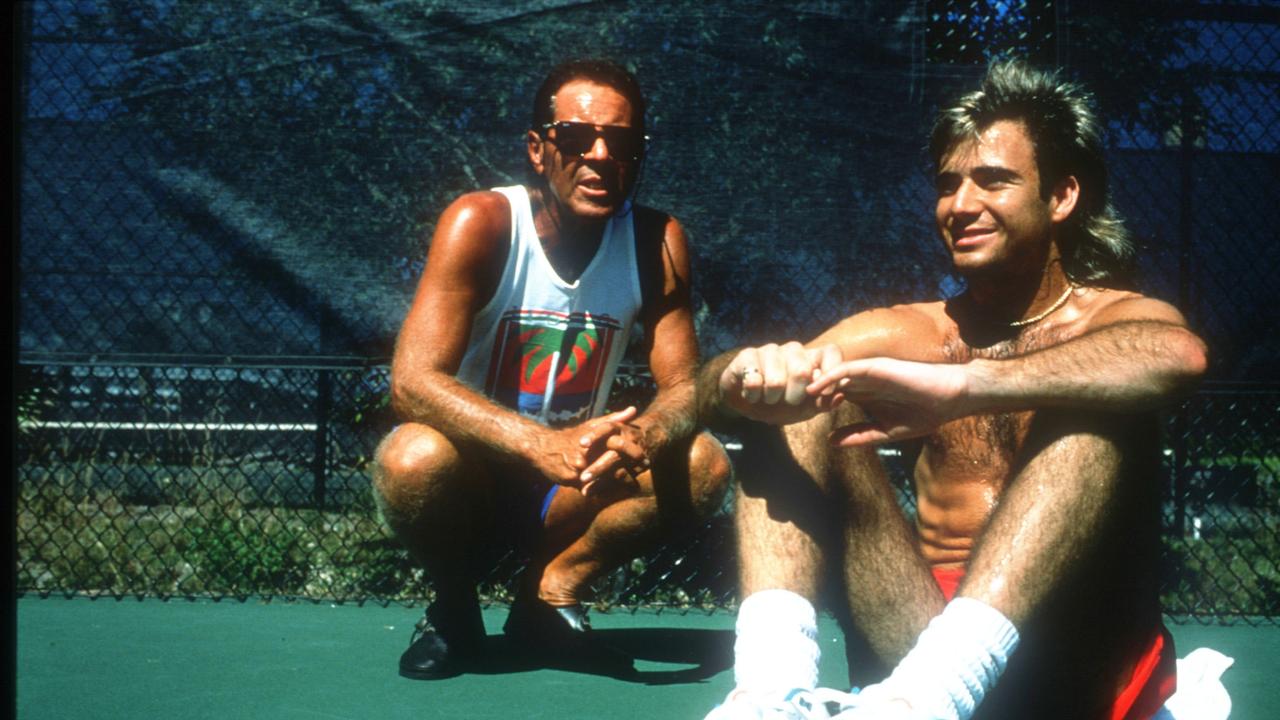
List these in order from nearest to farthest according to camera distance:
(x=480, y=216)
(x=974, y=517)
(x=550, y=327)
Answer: (x=974, y=517) → (x=480, y=216) → (x=550, y=327)

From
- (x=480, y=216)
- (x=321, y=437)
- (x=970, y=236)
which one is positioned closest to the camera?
(x=970, y=236)

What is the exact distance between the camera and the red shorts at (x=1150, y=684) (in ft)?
5.28

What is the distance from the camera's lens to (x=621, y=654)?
247 centimetres

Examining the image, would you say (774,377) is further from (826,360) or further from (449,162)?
(449,162)

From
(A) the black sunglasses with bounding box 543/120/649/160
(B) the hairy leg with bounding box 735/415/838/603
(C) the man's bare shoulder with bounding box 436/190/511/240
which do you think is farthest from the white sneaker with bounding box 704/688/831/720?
(A) the black sunglasses with bounding box 543/120/649/160

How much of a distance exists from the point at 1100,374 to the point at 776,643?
23.6 inches

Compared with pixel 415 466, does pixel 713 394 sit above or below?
above

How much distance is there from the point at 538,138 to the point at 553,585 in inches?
41.2

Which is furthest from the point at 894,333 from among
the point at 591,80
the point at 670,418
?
the point at 591,80

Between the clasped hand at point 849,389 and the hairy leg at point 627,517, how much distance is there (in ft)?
2.35

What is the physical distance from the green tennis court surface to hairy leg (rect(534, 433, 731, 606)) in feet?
0.75

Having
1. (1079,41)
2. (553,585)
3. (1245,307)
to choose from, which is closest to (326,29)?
(553,585)

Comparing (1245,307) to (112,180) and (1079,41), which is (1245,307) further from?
(112,180)

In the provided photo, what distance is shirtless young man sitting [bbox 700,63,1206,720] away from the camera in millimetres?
1452
